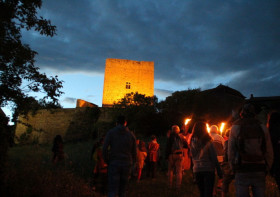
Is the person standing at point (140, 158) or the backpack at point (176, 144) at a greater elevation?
the backpack at point (176, 144)

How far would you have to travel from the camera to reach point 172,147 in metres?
6.37

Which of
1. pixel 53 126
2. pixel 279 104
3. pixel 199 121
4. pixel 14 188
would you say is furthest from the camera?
pixel 53 126

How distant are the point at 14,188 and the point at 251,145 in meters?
4.94

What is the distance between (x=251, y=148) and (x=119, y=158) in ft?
7.26

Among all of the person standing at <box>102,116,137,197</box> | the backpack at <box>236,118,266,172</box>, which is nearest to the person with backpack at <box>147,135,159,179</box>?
the person standing at <box>102,116,137,197</box>

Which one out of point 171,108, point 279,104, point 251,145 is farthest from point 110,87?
point 251,145

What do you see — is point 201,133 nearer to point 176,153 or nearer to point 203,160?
point 203,160

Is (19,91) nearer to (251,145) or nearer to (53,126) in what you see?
(251,145)

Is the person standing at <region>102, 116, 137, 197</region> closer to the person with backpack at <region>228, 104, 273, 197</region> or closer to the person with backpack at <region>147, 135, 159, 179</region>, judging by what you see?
the person with backpack at <region>228, 104, 273, 197</region>

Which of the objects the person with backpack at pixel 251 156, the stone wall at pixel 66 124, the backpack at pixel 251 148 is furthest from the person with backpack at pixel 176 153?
the stone wall at pixel 66 124

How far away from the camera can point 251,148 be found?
2957mm

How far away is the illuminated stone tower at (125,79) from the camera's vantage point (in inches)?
1335

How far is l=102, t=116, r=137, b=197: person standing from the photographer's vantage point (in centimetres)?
404

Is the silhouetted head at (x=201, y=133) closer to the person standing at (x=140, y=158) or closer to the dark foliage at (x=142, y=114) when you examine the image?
the person standing at (x=140, y=158)
